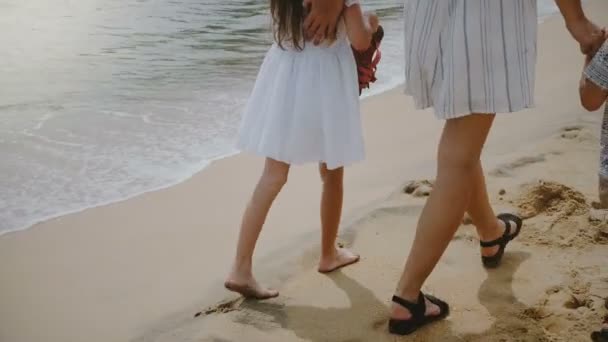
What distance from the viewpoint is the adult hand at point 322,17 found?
2195 mm

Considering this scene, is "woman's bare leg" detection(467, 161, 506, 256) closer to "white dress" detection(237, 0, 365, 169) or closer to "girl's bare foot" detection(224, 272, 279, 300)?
"white dress" detection(237, 0, 365, 169)

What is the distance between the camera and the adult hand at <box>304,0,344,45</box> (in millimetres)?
2195

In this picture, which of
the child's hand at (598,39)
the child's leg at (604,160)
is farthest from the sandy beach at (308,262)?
the child's hand at (598,39)

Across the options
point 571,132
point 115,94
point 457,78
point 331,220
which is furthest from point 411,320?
point 115,94

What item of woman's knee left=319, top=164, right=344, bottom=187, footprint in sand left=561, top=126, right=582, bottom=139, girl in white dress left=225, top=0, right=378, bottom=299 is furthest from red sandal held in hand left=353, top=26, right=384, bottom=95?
footprint in sand left=561, top=126, right=582, bottom=139

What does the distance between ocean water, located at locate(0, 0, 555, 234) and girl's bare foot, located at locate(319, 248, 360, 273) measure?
106cm

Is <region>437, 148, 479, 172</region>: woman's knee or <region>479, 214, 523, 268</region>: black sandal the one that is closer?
<region>437, 148, 479, 172</region>: woman's knee

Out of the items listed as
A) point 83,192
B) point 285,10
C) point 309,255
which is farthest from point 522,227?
point 83,192

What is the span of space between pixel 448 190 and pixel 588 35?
1.90 ft

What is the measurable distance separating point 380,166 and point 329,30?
1.48m

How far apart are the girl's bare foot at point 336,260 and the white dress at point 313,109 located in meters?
0.45

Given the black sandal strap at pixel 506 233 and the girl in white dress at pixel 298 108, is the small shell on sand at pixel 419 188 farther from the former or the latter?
the girl in white dress at pixel 298 108

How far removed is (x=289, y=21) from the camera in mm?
2271

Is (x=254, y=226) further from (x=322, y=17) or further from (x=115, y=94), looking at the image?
(x=115, y=94)
